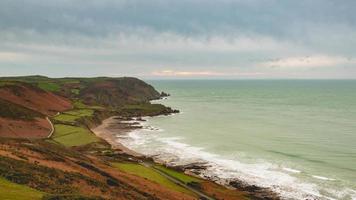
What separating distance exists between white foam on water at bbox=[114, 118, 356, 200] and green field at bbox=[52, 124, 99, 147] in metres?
6.93

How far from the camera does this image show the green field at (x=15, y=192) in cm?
2130

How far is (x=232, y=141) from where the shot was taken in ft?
247

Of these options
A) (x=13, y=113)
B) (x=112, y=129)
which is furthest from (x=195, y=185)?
(x=112, y=129)

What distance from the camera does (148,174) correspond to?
4506 centimetres

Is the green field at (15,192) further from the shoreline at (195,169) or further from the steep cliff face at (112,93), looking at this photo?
the steep cliff face at (112,93)

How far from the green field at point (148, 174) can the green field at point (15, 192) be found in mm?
18136

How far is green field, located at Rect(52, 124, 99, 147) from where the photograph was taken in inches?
2616

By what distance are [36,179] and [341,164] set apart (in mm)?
41501

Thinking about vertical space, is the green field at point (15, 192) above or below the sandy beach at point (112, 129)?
above

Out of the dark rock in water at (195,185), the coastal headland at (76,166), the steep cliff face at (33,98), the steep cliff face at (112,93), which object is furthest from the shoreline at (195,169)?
the steep cliff face at (112,93)

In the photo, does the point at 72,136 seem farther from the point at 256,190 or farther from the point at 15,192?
the point at 15,192

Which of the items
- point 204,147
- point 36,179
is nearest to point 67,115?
point 204,147

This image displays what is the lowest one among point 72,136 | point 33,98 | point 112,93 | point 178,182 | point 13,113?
point 178,182

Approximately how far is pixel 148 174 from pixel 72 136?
1154 inches
